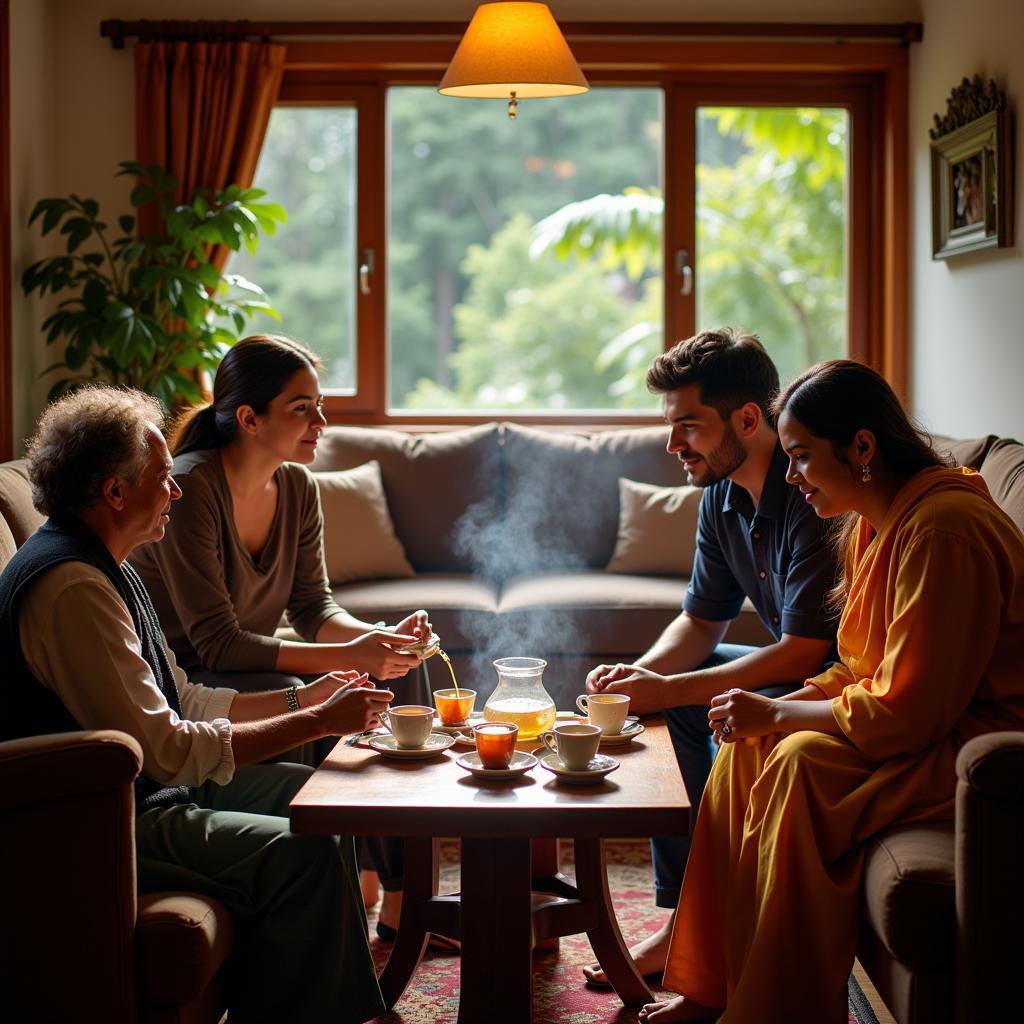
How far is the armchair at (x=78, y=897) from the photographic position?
1742 mm

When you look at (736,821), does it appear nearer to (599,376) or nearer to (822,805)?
(822,805)

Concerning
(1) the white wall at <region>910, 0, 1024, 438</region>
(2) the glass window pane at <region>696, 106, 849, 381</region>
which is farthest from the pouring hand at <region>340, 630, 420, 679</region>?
(2) the glass window pane at <region>696, 106, 849, 381</region>

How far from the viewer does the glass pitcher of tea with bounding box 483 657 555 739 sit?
7.23 feet

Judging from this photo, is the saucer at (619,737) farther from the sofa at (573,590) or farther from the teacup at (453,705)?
the sofa at (573,590)

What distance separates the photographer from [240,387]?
9.50 ft

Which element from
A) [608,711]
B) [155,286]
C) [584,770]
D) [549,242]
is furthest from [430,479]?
[584,770]

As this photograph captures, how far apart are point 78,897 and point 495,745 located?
25.1 inches

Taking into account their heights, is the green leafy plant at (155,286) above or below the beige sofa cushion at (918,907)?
above

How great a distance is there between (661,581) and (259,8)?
8.46 feet

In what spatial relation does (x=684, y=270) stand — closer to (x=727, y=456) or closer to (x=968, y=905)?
(x=727, y=456)

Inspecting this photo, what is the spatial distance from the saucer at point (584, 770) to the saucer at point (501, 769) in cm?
3

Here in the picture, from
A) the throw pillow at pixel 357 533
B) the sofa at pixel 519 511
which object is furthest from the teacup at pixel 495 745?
the throw pillow at pixel 357 533

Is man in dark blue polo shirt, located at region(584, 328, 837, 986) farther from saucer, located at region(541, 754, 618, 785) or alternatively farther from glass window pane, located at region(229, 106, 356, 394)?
glass window pane, located at region(229, 106, 356, 394)

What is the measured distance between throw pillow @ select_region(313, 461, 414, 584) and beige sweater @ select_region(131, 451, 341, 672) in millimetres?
936
